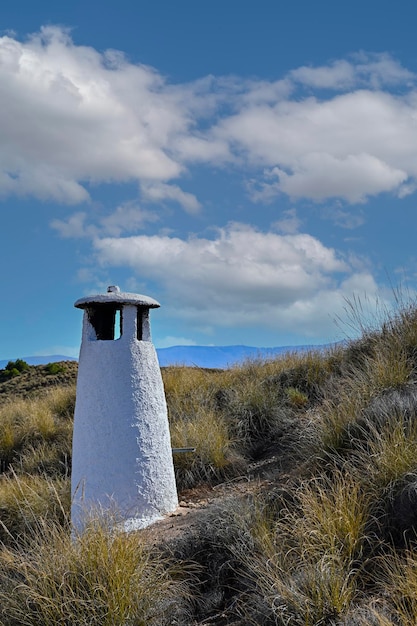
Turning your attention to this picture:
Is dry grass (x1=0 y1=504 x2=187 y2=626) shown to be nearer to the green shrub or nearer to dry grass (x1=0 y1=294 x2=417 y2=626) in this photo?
dry grass (x1=0 y1=294 x2=417 y2=626)

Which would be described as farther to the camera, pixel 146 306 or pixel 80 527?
pixel 146 306

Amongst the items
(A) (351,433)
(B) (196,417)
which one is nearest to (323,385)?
(B) (196,417)

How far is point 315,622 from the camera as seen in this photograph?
13.7 ft

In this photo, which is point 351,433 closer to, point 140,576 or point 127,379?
point 127,379

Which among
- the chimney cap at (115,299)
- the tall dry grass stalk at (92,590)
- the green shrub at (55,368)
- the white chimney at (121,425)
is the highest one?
the green shrub at (55,368)

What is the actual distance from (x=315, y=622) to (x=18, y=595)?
2109 millimetres

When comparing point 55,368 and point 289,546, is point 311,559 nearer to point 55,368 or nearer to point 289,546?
point 289,546

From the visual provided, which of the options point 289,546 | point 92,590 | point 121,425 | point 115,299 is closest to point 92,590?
point 92,590

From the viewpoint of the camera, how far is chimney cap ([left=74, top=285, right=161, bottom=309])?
6.55 meters

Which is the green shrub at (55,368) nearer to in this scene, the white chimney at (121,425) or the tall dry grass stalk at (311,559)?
the white chimney at (121,425)

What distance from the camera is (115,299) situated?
21.4 ft

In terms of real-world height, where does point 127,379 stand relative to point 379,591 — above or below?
above

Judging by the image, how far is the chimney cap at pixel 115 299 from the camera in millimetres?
6555

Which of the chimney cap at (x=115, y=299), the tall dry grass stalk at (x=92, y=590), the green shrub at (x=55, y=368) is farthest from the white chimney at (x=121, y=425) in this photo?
the green shrub at (x=55, y=368)
